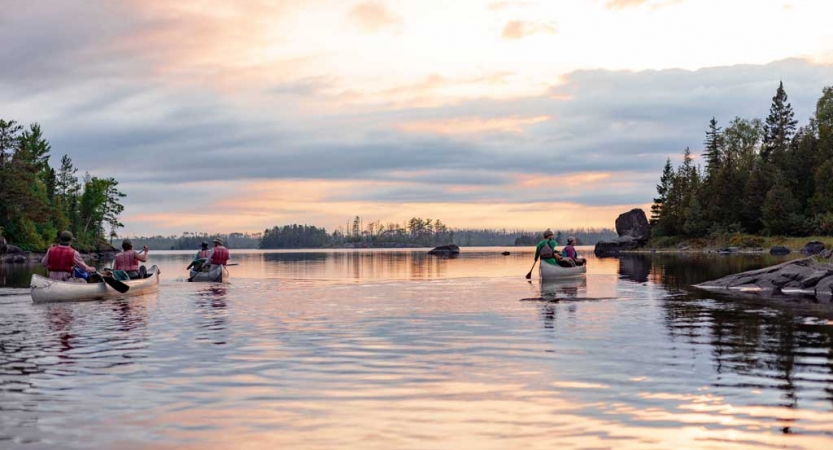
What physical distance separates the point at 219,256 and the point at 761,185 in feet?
369

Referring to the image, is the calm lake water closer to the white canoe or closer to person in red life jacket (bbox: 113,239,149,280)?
person in red life jacket (bbox: 113,239,149,280)

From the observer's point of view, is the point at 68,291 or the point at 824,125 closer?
the point at 68,291

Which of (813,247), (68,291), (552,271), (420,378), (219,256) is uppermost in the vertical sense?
(219,256)

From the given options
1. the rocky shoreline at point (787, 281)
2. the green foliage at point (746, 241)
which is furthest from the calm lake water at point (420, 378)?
the green foliage at point (746, 241)

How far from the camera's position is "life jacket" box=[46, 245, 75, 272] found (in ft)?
110

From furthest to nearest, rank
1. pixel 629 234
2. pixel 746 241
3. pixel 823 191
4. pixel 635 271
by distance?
pixel 629 234 < pixel 746 241 < pixel 823 191 < pixel 635 271

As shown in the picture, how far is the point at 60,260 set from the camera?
33.6 metres

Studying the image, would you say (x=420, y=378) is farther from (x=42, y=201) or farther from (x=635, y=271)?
(x=42, y=201)

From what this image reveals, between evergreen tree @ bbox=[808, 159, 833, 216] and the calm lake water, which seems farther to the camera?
evergreen tree @ bbox=[808, 159, 833, 216]

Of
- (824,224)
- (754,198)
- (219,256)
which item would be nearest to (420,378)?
(219,256)

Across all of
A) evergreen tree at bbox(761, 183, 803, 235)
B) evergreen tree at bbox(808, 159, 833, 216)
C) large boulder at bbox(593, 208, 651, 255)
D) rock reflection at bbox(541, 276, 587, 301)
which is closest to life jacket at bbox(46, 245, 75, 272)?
rock reflection at bbox(541, 276, 587, 301)

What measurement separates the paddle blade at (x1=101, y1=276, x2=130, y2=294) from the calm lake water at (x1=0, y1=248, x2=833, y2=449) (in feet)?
19.5

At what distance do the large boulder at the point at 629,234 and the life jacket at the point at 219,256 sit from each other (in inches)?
4718

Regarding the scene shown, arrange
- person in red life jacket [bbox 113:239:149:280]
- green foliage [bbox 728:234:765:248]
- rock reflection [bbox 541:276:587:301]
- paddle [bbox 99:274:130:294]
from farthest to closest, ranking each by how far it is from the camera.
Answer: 1. green foliage [bbox 728:234:765:248]
2. person in red life jacket [bbox 113:239:149:280]
3. rock reflection [bbox 541:276:587:301]
4. paddle [bbox 99:274:130:294]
